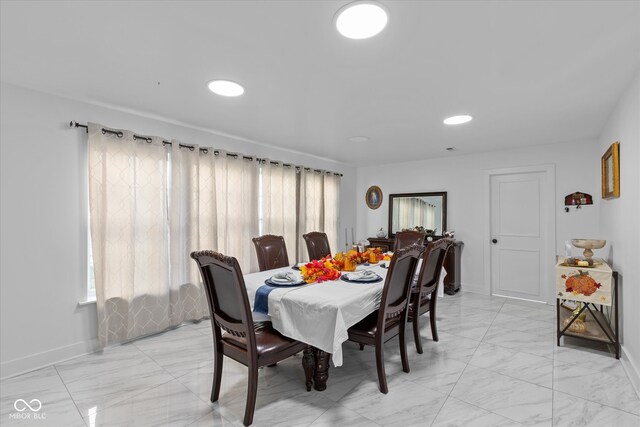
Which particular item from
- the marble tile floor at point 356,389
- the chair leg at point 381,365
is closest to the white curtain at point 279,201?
the marble tile floor at point 356,389

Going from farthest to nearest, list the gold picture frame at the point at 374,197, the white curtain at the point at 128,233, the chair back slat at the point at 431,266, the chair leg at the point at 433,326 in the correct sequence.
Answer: the gold picture frame at the point at 374,197
the chair leg at the point at 433,326
the white curtain at the point at 128,233
the chair back slat at the point at 431,266

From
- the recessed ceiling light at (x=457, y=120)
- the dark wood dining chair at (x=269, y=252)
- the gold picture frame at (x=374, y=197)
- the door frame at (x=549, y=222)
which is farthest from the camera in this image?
the gold picture frame at (x=374, y=197)

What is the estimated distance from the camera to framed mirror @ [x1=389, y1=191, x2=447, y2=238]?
5.13 meters

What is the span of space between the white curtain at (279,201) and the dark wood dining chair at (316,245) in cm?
69

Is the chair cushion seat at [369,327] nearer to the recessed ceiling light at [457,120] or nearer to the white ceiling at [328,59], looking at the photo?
the white ceiling at [328,59]

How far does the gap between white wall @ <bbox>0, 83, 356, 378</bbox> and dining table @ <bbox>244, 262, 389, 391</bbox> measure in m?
1.72

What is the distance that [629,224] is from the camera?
225 centimetres

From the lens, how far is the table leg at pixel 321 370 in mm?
2109

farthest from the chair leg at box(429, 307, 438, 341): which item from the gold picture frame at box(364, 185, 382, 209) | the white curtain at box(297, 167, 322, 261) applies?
the gold picture frame at box(364, 185, 382, 209)

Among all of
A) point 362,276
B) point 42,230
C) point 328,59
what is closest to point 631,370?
point 362,276

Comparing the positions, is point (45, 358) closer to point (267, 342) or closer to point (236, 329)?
point (236, 329)

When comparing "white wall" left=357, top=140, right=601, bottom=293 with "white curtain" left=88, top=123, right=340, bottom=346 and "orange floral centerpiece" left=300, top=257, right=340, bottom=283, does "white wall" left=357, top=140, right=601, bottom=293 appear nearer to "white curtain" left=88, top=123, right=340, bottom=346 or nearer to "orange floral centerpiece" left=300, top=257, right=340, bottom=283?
"white curtain" left=88, top=123, right=340, bottom=346

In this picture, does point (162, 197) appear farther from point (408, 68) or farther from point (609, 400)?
point (609, 400)

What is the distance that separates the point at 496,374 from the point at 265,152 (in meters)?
3.65
